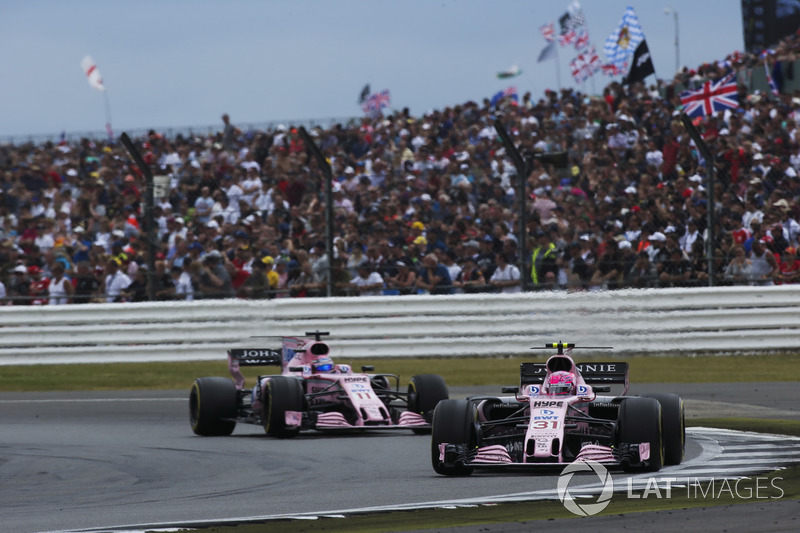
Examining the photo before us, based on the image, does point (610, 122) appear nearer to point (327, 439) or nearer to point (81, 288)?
point (81, 288)

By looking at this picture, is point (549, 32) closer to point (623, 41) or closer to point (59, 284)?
point (623, 41)

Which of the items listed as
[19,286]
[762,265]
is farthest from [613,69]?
[19,286]

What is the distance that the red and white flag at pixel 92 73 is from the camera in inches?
1271

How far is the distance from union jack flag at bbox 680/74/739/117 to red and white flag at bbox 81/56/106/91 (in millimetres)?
16327

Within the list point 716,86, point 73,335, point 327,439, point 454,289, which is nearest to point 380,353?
point 454,289

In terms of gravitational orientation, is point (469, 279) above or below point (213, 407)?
above

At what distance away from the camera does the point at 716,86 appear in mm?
21203

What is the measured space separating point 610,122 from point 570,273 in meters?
5.96

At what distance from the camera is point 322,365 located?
12.2 m

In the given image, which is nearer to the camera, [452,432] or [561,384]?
[452,432]

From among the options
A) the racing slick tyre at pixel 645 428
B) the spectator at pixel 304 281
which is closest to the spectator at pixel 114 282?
the spectator at pixel 304 281

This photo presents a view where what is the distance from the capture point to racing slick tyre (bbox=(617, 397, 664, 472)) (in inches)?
318

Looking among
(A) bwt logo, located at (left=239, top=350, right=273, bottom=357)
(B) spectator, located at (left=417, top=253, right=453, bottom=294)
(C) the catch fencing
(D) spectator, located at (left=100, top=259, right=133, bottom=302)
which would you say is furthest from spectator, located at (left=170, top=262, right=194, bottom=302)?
(A) bwt logo, located at (left=239, top=350, right=273, bottom=357)

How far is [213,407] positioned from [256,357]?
954mm
